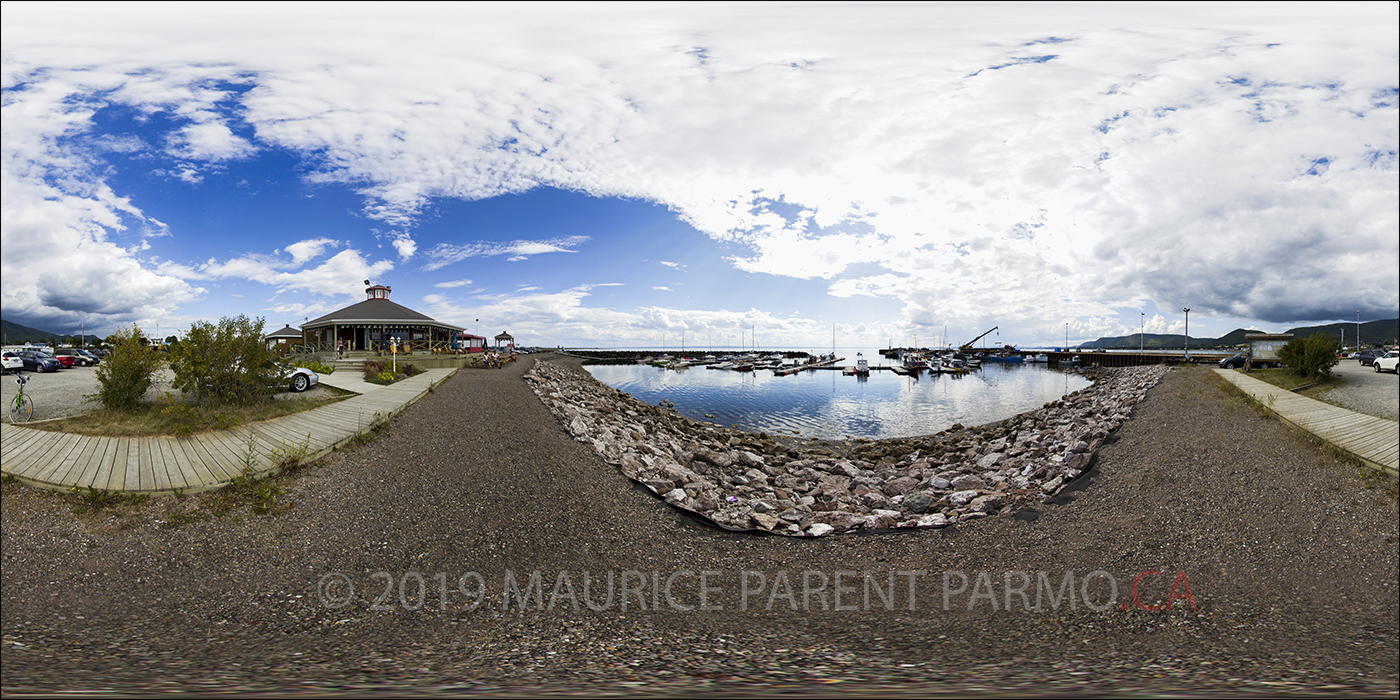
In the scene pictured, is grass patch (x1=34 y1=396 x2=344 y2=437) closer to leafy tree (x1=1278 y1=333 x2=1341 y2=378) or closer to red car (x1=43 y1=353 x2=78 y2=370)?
red car (x1=43 y1=353 x2=78 y2=370)

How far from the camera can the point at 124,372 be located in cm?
880

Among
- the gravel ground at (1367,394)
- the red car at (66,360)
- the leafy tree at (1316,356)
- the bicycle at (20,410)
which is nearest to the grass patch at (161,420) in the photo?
the bicycle at (20,410)

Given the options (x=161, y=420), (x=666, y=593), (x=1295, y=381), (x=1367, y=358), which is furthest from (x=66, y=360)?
(x=1367, y=358)

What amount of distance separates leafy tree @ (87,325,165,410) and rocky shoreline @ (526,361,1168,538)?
7.49 metres

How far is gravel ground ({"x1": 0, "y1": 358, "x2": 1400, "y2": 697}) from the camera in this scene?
344cm

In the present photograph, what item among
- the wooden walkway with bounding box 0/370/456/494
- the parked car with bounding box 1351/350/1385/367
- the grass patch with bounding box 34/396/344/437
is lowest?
the wooden walkway with bounding box 0/370/456/494

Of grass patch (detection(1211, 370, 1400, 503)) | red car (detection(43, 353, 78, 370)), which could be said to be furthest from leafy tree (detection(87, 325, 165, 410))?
red car (detection(43, 353, 78, 370))

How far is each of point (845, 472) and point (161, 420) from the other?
45.9 ft

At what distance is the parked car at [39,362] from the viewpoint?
19.0 meters

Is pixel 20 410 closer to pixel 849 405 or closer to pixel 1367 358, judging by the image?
pixel 849 405

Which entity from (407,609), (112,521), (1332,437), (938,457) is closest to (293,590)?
(407,609)

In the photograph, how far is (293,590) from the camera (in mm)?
4605

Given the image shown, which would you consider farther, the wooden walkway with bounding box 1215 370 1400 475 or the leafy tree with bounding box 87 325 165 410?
the leafy tree with bounding box 87 325 165 410

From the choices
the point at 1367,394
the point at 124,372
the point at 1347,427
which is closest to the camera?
the point at 1347,427
